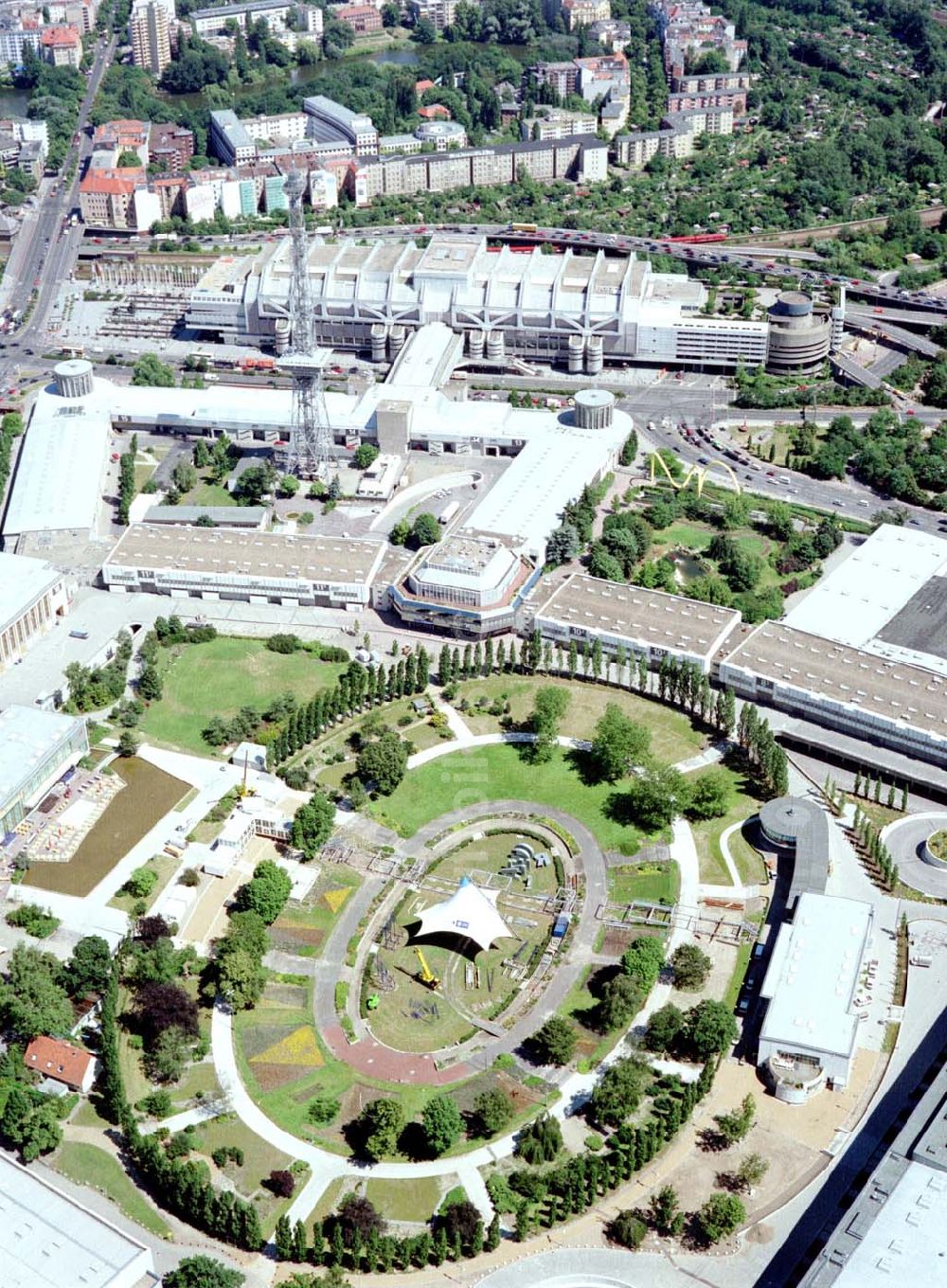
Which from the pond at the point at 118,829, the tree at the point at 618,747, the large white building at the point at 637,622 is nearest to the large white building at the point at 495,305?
the large white building at the point at 637,622

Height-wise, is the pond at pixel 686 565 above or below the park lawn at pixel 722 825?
above

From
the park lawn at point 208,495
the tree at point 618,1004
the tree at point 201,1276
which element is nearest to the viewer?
the tree at point 201,1276

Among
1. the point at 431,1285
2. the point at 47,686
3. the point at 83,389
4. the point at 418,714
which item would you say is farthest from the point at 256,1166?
the point at 83,389

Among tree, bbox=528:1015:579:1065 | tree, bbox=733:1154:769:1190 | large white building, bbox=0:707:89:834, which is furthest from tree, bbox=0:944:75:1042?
tree, bbox=733:1154:769:1190

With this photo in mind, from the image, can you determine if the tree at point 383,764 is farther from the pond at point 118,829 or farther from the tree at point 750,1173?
the tree at point 750,1173

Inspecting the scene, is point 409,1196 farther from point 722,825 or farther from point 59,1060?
point 722,825

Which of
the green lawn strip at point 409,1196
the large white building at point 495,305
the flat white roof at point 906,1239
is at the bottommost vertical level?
the green lawn strip at point 409,1196

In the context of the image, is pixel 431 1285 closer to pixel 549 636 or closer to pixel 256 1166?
pixel 256 1166
